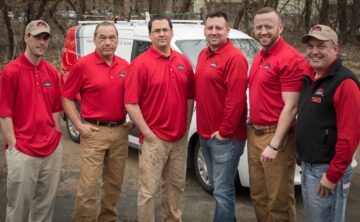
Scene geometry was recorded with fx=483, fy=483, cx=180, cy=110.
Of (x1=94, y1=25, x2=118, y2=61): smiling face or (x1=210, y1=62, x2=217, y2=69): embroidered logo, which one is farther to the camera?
(x1=94, y1=25, x2=118, y2=61): smiling face

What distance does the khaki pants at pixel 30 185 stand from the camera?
3.99 metres

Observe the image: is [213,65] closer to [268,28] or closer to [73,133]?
[268,28]

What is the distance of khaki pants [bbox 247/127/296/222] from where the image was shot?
157 inches

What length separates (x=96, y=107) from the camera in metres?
4.46

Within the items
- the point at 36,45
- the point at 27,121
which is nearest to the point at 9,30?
the point at 36,45

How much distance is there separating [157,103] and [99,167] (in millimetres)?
862

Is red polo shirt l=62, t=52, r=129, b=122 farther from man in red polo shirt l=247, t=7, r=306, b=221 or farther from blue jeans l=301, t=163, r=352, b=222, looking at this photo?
blue jeans l=301, t=163, r=352, b=222

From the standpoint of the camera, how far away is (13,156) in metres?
3.98

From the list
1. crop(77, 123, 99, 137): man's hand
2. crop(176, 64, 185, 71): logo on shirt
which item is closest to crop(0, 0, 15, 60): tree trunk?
crop(77, 123, 99, 137): man's hand

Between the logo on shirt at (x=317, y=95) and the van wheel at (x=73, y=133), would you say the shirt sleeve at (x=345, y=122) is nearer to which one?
the logo on shirt at (x=317, y=95)

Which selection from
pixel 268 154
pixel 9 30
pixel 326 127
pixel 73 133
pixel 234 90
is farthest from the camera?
pixel 9 30

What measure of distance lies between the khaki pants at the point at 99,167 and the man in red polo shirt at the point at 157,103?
33cm

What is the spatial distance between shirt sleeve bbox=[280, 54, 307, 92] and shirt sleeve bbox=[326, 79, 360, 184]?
662 millimetres

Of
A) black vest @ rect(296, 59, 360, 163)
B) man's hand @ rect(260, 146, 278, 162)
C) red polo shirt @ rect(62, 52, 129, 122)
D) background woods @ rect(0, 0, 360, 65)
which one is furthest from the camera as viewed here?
background woods @ rect(0, 0, 360, 65)
